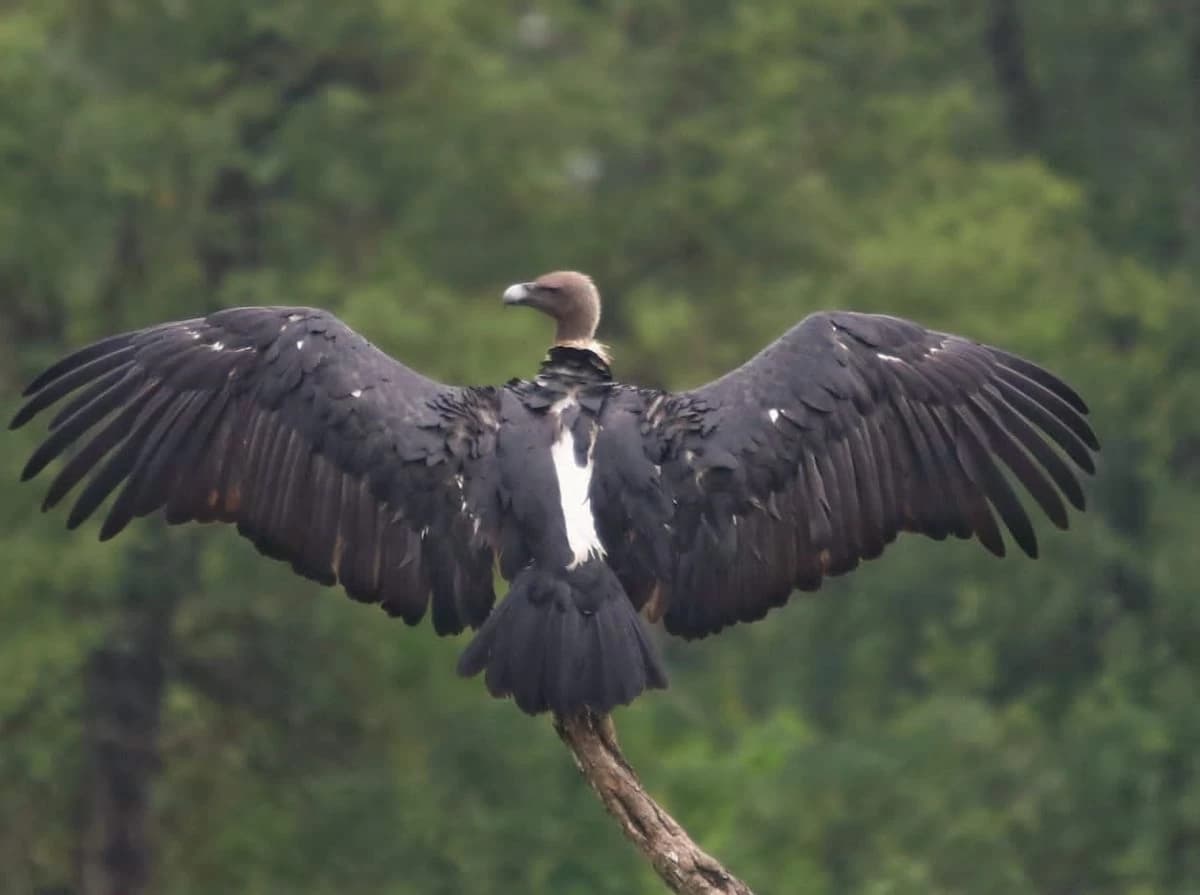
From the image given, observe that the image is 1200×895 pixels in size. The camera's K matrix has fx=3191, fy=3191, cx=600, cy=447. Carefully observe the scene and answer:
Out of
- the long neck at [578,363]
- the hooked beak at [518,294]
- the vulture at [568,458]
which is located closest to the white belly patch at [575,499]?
the vulture at [568,458]

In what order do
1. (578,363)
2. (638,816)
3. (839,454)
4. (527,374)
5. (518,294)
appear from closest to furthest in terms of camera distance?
(638,816), (839,454), (578,363), (518,294), (527,374)

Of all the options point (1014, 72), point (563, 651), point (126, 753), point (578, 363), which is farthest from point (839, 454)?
point (1014, 72)

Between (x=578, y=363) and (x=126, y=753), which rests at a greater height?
(x=578, y=363)

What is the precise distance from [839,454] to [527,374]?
307 inches

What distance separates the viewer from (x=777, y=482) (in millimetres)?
8891

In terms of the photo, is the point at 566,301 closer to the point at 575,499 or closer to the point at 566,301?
the point at 566,301

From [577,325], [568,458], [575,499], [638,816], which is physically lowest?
[638,816]

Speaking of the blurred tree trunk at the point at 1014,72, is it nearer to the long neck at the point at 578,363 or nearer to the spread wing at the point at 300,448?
the long neck at the point at 578,363

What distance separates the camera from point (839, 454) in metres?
8.96

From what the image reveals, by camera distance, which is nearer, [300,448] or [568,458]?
[568,458]

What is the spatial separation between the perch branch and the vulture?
36cm

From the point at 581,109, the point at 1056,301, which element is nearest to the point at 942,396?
the point at 581,109

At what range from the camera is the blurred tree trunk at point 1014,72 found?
2583cm

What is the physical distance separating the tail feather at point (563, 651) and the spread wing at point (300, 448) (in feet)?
1.37
